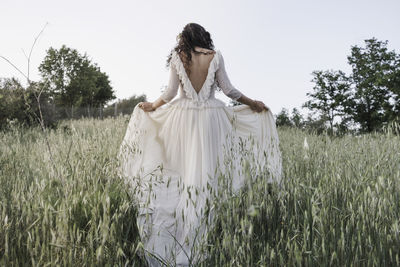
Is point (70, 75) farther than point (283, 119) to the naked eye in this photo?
Yes

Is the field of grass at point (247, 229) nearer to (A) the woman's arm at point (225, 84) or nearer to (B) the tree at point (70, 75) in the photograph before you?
(A) the woman's arm at point (225, 84)

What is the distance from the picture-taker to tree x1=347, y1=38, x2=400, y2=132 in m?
16.9

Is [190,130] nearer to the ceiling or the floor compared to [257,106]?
nearer to the floor

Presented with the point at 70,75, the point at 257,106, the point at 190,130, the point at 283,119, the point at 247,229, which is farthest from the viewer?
the point at 70,75

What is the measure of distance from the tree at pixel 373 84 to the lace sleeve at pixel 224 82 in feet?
53.2

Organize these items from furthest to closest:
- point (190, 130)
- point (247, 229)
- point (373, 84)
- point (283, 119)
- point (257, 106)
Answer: point (373, 84) → point (283, 119) → point (257, 106) → point (190, 130) → point (247, 229)

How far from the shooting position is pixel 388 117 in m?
16.9

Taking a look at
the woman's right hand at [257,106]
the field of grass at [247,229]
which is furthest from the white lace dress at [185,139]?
the field of grass at [247,229]

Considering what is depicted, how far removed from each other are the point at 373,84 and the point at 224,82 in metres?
16.7

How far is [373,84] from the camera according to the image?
17109 mm

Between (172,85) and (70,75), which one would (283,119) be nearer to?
(172,85)

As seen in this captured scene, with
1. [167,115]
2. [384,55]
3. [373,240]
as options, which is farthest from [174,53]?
[384,55]

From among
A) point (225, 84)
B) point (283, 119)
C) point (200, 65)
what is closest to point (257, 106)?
point (225, 84)

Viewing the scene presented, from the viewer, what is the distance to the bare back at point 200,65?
10.8 ft
